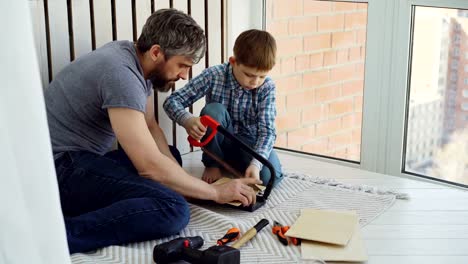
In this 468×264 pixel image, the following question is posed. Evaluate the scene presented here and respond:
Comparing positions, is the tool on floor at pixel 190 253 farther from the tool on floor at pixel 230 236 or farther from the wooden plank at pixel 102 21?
the wooden plank at pixel 102 21

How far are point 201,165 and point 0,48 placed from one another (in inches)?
79.5

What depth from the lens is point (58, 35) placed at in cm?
238

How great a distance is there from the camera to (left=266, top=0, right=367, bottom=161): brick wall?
281 centimetres

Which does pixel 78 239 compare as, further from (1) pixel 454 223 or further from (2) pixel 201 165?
(1) pixel 454 223

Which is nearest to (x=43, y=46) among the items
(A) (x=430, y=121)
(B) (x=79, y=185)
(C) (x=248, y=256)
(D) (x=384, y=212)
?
(B) (x=79, y=185)

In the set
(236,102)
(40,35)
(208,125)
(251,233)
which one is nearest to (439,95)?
(236,102)

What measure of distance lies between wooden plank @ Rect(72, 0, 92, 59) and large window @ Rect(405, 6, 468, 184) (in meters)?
1.22

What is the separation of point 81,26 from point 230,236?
978 millimetres

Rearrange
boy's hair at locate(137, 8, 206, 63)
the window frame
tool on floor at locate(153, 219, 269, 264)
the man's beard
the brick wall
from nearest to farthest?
tool on floor at locate(153, 219, 269, 264) → boy's hair at locate(137, 8, 206, 63) → the man's beard → the window frame → the brick wall

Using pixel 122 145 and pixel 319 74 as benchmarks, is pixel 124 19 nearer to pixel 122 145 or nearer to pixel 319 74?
pixel 122 145

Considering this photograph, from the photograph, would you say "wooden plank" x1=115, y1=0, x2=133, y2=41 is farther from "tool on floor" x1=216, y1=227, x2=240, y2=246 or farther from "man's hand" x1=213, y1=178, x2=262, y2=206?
"tool on floor" x1=216, y1=227, x2=240, y2=246

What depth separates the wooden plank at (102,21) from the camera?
8.15 feet

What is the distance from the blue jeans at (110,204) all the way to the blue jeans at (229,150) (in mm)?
439

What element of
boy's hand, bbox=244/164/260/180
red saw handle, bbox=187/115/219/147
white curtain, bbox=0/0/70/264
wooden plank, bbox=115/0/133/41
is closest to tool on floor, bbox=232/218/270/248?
boy's hand, bbox=244/164/260/180
